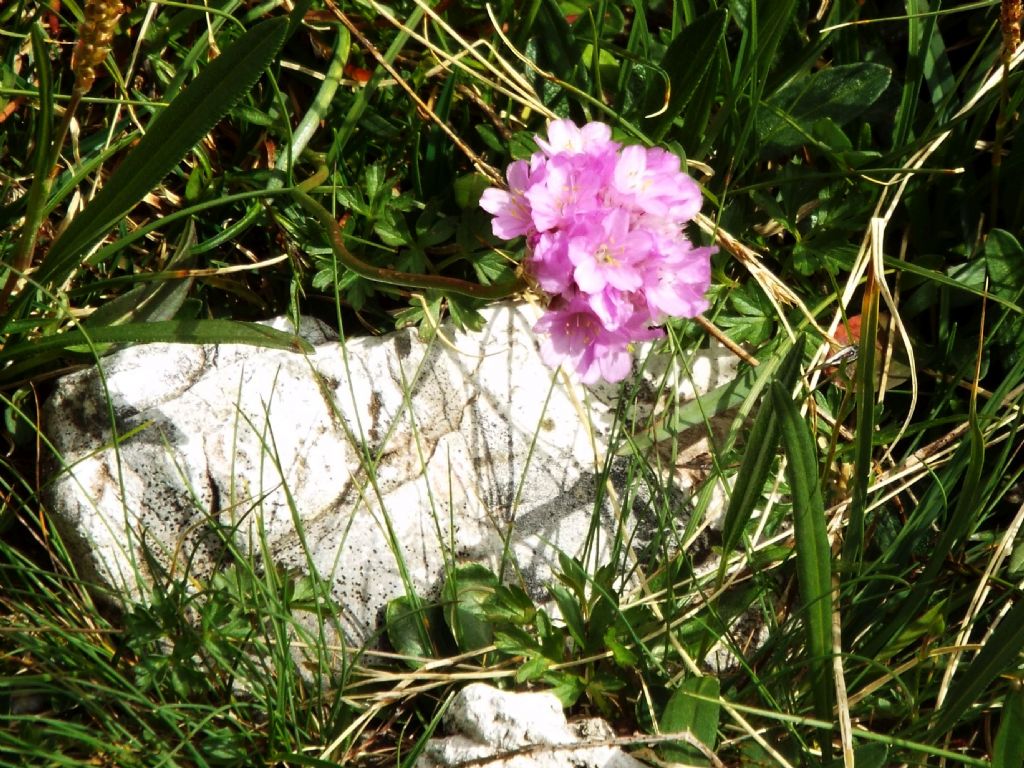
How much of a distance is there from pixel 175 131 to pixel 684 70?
1.03 meters

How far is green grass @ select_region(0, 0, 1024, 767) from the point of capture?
1722 millimetres

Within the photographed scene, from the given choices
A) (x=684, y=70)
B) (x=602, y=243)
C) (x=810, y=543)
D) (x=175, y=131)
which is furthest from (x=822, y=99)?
(x=175, y=131)

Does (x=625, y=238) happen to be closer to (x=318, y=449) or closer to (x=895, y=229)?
(x=318, y=449)

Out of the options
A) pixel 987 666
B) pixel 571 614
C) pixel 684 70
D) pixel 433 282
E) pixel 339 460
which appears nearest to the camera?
pixel 987 666

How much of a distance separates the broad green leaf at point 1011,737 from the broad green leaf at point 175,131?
65.6 inches

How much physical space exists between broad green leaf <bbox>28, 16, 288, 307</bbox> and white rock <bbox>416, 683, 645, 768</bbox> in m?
1.07

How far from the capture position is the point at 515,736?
1.72 m

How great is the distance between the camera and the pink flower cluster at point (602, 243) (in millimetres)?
1647

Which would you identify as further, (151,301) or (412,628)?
(151,301)

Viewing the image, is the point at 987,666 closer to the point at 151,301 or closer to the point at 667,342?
the point at 667,342

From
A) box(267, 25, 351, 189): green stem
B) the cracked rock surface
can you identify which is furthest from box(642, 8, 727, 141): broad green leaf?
box(267, 25, 351, 189): green stem

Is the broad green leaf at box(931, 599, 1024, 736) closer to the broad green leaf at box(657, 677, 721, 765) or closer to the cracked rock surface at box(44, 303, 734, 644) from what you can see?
the broad green leaf at box(657, 677, 721, 765)

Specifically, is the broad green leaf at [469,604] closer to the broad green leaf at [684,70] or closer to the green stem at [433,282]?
the green stem at [433,282]

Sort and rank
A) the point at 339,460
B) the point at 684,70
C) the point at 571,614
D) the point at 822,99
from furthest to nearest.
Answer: the point at 822,99, the point at 684,70, the point at 339,460, the point at 571,614
